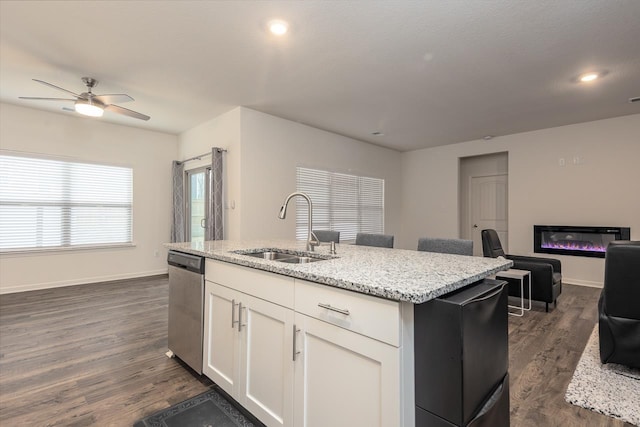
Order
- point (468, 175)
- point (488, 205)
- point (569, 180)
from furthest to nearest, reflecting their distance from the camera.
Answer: point (468, 175)
point (488, 205)
point (569, 180)

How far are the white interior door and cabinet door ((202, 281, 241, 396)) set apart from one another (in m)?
5.99

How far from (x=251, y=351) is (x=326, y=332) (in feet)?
2.06

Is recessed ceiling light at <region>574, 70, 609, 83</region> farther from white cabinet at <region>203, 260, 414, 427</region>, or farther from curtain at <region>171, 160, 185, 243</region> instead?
curtain at <region>171, 160, 185, 243</region>

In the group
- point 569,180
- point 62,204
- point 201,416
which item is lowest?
point 201,416

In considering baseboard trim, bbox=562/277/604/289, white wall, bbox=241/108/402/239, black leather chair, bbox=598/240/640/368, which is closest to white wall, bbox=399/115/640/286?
baseboard trim, bbox=562/277/604/289

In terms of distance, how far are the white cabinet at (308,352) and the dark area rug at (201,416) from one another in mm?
108

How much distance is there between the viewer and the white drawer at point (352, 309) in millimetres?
1051

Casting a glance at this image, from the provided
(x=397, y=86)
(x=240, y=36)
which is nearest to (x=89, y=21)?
(x=240, y=36)

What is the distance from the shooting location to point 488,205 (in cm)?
641

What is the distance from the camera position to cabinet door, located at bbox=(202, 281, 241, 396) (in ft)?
5.92

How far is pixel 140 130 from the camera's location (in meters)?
5.49

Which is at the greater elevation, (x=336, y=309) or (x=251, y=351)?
(x=336, y=309)

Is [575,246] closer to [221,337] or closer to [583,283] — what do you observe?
[583,283]

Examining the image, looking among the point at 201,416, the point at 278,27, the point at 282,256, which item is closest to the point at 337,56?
the point at 278,27
